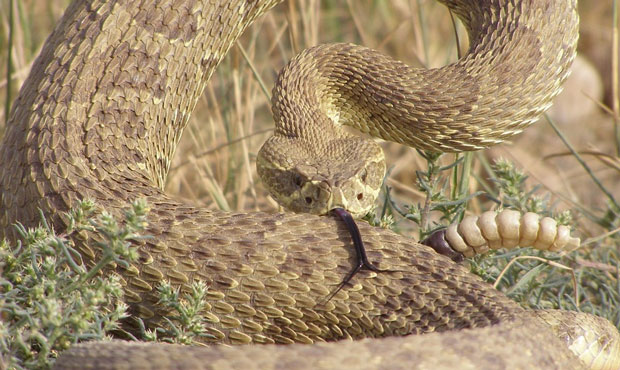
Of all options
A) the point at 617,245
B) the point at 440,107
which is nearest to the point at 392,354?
the point at 440,107

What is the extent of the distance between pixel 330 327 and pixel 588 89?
705 cm

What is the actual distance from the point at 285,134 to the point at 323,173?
0.58 metres

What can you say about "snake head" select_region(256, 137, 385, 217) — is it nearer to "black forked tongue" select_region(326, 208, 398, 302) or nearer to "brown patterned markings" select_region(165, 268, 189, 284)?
"black forked tongue" select_region(326, 208, 398, 302)

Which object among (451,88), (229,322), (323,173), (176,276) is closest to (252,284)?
(229,322)

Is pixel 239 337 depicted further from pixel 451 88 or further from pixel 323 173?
pixel 451 88

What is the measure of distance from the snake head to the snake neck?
5.1 inches

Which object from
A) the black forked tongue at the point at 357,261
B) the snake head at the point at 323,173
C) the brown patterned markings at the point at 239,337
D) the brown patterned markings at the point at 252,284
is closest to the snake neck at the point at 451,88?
the snake head at the point at 323,173

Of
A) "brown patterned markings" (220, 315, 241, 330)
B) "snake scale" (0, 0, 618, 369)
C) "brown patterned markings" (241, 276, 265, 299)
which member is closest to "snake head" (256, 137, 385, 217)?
"snake scale" (0, 0, 618, 369)

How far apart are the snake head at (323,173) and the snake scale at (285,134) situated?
0.24 meters

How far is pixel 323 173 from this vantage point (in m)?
3.82

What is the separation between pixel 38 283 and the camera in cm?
307

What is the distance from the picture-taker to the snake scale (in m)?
2.82

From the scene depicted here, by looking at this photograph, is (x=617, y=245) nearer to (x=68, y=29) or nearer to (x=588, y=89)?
(x=68, y=29)

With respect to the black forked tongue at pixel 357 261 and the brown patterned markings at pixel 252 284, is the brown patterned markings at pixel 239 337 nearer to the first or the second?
the brown patterned markings at pixel 252 284
